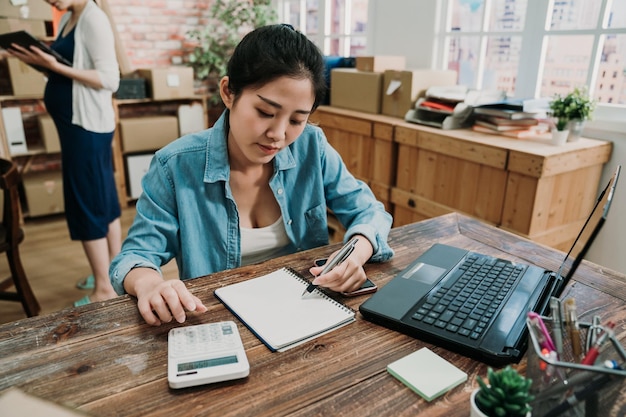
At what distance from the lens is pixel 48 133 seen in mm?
3391

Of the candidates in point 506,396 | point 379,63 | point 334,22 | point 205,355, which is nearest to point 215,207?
point 205,355

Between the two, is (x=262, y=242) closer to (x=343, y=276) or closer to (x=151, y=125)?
(x=343, y=276)

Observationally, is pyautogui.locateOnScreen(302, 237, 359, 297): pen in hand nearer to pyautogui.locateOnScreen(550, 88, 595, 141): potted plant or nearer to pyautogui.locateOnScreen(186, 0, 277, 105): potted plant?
pyautogui.locateOnScreen(550, 88, 595, 141): potted plant

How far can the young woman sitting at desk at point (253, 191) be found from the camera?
3.34 feet

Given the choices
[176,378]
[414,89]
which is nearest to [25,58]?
[414,89]

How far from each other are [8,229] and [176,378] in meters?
1.72

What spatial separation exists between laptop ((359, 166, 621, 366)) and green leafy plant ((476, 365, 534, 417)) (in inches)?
7.2

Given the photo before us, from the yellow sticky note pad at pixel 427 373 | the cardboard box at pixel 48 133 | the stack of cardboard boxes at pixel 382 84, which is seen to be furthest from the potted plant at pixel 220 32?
the yellow sticky note pad at pixel 427 373

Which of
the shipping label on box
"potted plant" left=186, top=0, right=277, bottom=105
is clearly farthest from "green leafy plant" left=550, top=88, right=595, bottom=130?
the shipping label on box

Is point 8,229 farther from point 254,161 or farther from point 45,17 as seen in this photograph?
point 45,17

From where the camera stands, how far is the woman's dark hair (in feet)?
3.38

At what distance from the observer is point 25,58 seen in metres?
2.22

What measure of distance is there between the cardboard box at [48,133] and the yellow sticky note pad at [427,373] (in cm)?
340

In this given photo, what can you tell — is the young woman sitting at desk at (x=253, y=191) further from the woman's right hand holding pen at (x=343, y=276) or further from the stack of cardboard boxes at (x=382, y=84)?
the stack of cardboard boxes at (x=382, y=84)
